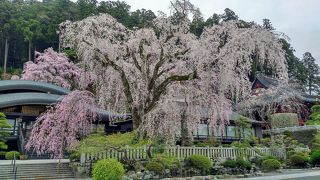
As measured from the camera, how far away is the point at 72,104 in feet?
59.5

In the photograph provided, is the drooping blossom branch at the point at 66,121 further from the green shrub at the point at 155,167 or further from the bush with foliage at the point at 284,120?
the bush with foliage at the point at 284,120

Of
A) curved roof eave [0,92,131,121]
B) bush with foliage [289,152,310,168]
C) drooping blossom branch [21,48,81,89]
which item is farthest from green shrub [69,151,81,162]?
drooping blossom branch [21,48,81,89]

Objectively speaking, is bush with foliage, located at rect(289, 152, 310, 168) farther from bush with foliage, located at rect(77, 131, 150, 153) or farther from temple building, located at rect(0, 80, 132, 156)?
temple building, located at rect(0, 80, 132, 156)

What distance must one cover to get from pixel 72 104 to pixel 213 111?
7572 millimetres

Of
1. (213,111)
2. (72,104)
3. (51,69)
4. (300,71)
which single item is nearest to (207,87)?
(213,111)

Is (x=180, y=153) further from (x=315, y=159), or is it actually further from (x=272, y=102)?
(x=272, y=102)

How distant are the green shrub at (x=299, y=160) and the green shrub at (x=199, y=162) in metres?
8.87

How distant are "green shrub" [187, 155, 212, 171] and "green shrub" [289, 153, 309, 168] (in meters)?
8.87

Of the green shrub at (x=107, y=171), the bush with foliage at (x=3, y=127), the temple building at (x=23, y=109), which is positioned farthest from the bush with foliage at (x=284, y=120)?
the green shrub at (x=107, y=171)

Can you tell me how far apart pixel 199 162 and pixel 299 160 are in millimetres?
9762

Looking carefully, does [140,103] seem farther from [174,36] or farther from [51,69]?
[51,69]

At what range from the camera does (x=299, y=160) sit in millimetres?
23578

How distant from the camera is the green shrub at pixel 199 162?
58.2ft

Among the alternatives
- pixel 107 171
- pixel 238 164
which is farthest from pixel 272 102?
pixel 107 171
